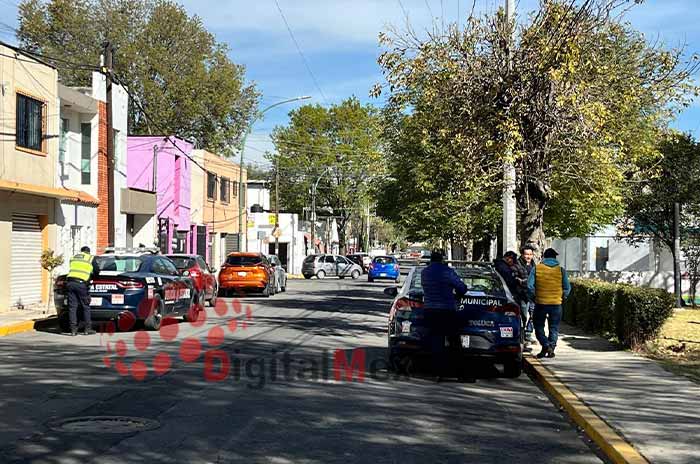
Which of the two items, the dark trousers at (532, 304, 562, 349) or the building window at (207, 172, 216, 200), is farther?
the building window at (207, 172, 216, 200)

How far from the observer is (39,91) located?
933 inches

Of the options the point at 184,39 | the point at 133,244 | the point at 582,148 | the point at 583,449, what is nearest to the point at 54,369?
the point at 583,449

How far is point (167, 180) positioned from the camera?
40625 mm

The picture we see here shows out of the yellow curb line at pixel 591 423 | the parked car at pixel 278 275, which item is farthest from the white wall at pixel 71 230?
the yellow curb line at pixel 591 423

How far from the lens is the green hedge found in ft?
47.8

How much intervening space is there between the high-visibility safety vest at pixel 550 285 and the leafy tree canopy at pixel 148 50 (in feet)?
143

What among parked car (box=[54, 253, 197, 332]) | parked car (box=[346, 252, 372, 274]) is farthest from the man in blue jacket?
parked car (box=[346, 252, 372, 274])

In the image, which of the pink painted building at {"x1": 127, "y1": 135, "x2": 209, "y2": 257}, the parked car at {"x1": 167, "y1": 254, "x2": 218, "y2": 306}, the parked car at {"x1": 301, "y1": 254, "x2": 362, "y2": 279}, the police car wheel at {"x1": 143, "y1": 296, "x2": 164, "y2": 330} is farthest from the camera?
the parked car at {"x1": 301, "y1": 254, "x2": 362, "y2": 279}

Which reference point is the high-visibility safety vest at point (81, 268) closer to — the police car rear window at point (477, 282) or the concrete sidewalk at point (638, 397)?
the police car rear window at point (477, 282)

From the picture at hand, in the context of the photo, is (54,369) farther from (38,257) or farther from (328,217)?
(328,217)

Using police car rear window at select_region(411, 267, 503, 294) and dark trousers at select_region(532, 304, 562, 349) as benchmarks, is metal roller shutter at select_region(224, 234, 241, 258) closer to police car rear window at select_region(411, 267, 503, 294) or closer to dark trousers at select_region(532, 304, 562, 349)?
dark trousers at select_region(532, 304, 562, 349)

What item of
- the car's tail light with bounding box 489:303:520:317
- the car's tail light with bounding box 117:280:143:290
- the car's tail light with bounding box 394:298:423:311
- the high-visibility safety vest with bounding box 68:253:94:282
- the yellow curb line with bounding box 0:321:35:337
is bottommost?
the yellow curb line with bounding box 0:321:35:337

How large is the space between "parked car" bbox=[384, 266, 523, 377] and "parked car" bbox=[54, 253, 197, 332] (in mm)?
7249

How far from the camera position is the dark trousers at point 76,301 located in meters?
17.1
